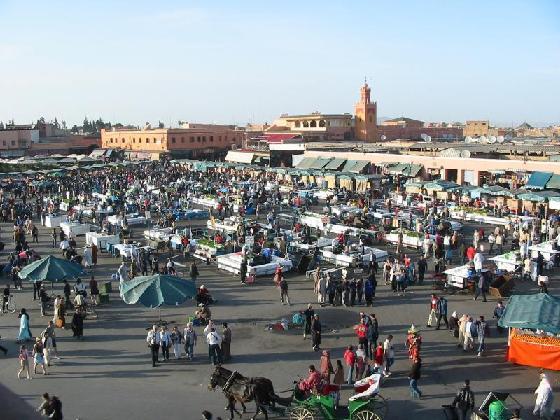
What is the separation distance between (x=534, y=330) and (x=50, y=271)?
39.7ft

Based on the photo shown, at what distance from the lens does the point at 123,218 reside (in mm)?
30781

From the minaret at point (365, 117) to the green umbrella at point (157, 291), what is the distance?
72364mm

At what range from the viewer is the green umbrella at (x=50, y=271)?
1590cm

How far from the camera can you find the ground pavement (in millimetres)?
10734

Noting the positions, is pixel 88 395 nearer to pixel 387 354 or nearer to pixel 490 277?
pixel 387 354

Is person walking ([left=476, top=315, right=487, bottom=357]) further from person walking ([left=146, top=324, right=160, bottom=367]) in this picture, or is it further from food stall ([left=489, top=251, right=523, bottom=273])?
food stall ([left=489, top=251, right=523, bottom=273])

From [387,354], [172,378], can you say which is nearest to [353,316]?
[387,354]

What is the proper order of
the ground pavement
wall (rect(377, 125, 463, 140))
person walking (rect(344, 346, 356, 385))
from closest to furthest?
the ground pavement, person walking (rect(344, 346, 356, 385)), wall (rect(377, 125, 463, 140))

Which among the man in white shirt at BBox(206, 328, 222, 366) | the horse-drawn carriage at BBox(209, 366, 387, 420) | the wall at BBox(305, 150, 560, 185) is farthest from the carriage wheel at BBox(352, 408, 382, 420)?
the wall at BBox(305, 150, 560, 185)

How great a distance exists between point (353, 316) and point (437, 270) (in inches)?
199

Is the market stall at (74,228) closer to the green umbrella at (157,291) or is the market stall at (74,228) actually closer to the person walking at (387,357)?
the green umbrella at (157,291)

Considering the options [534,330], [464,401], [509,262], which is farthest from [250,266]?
[464,401]

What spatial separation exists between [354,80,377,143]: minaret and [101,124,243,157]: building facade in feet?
56.4

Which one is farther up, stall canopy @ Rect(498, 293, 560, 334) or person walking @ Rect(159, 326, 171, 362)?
stall canopy @ Rect(498, 293, 560, 334)
